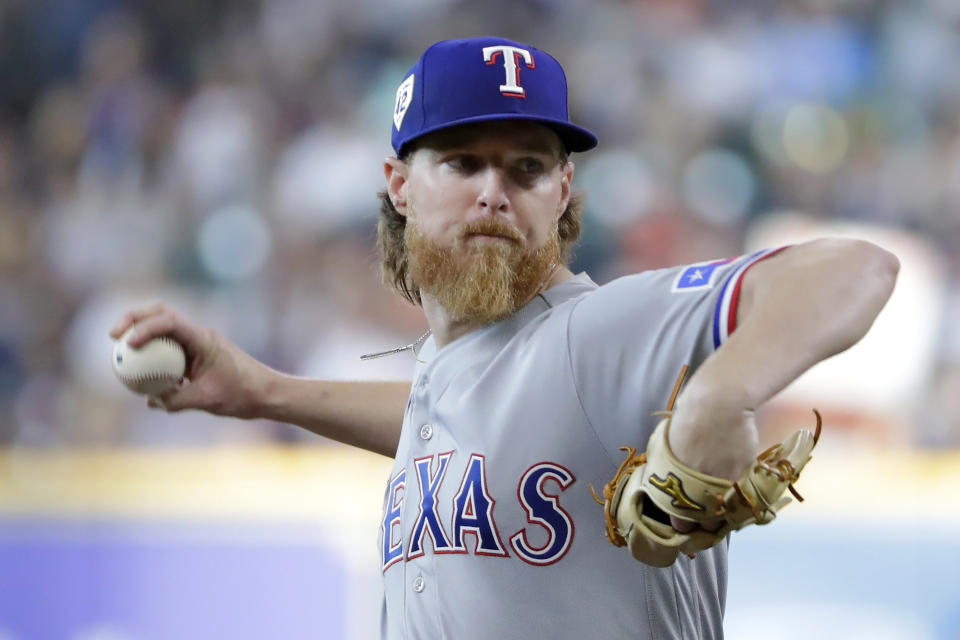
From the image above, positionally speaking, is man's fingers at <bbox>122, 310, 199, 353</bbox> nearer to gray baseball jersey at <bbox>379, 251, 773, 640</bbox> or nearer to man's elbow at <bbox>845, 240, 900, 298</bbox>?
gray baseball jersey at <bbox>379, 251, 773, 640</bbox>

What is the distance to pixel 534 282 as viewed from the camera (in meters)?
1.84

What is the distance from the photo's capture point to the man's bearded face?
5.92ft

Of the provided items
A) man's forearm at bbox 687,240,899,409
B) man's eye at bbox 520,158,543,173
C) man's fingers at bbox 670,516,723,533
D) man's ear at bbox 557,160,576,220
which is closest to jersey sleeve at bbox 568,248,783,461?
man's forearm at bbox 687,240,899,409

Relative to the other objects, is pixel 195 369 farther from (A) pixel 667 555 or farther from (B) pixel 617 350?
(A) pixel 667 555

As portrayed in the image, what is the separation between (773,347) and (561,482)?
45cm

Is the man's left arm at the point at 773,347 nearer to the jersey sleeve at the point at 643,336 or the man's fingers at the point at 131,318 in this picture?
the jersey sleeve at the point at 643,336

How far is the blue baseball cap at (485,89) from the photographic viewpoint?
5.96 feet

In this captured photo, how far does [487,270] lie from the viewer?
1.81 m

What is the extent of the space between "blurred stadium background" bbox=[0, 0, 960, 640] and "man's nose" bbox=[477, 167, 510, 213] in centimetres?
256

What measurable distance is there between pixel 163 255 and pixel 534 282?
4.15m

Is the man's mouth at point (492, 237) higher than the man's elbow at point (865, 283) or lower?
higher

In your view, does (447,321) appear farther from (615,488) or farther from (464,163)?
(615,488)

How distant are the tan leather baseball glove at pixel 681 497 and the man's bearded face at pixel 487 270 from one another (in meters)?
0.47

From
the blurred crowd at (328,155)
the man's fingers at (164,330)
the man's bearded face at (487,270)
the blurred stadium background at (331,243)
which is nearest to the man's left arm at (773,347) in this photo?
the man's bearded face at (487,270)
